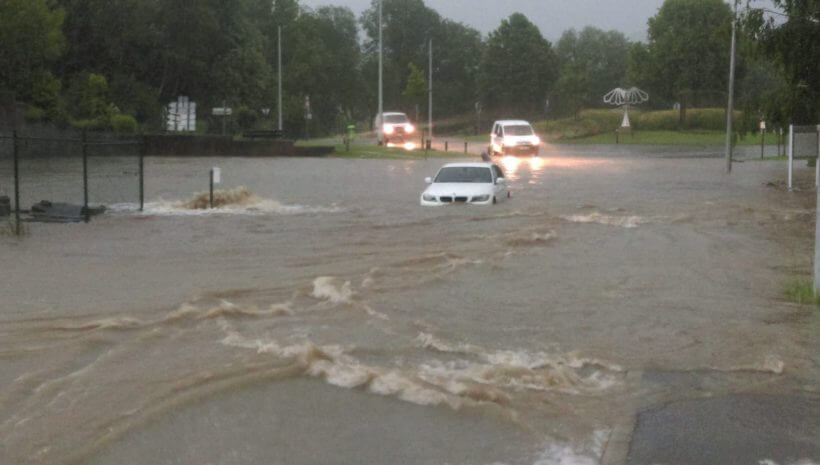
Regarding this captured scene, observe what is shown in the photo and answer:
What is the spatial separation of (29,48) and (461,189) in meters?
27.4

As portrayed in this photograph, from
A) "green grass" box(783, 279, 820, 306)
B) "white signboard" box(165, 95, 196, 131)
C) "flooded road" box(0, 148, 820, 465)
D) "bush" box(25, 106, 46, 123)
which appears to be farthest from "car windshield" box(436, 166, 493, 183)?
"white signboard" box(165, 95, 196, 131)

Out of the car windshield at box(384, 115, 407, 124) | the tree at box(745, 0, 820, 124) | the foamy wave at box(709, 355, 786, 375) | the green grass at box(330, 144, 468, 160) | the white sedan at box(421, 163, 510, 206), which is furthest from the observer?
the car windshield at box(384, 115, 407, 124)

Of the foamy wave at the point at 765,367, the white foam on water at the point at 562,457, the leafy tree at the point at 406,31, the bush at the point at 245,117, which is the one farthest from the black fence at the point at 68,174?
the leafy tree at the point at 406,31

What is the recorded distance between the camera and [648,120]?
85.8 metres

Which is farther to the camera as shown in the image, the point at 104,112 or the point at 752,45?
the point at 104,112

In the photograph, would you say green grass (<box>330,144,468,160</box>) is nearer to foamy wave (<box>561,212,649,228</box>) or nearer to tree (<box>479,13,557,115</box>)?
foamy wave (<box>561,212,649,228</box>)

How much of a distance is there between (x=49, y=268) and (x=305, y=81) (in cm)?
7987

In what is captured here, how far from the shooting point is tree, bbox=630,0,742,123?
89188 mm

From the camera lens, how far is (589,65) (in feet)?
425

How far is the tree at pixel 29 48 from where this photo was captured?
147 feet

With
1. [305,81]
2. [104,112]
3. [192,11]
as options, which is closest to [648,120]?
[305,81]

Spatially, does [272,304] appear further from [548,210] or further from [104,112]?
[104,112]

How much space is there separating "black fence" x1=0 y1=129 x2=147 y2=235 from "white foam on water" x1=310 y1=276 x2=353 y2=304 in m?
6.62

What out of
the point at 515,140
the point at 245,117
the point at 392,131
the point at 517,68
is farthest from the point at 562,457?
the point at 517,68
